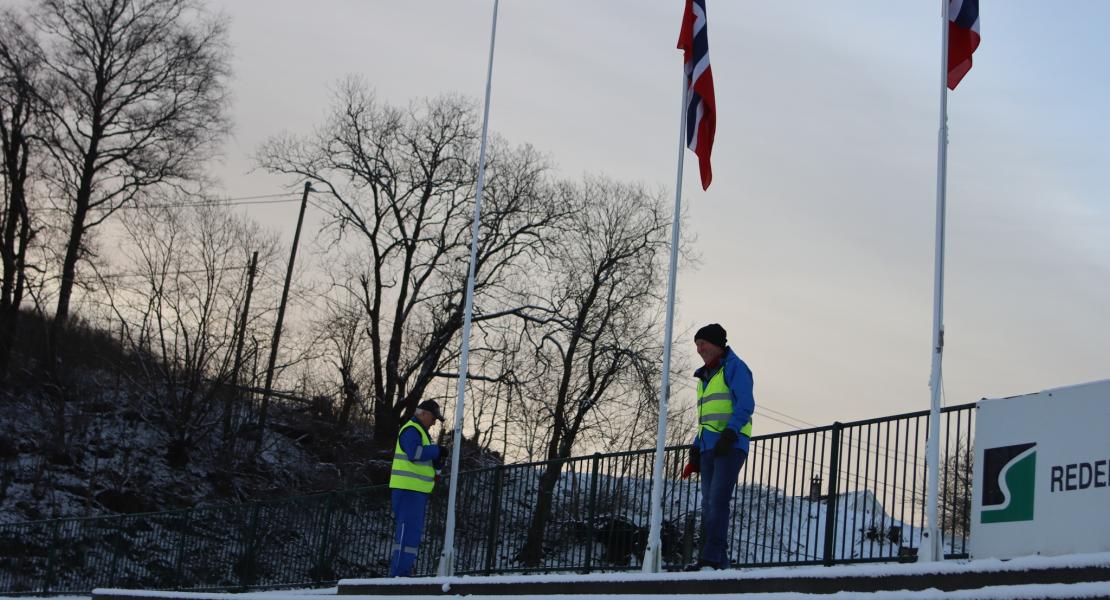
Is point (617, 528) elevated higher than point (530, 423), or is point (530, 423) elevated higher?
point (530, 423)

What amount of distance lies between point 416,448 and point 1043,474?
23.5 ft

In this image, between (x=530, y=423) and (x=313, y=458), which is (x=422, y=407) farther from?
(x=313, y=458)

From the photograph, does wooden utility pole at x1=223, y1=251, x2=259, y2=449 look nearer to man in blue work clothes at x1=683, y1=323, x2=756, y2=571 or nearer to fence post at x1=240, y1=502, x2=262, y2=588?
fence post at x1=240, y1=502, x2=262, y2=588

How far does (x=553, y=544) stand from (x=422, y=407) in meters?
2.06

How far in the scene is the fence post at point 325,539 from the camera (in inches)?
669

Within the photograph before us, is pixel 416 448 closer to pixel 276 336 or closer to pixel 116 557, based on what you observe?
pixel 116 557

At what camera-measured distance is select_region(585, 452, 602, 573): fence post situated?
1273cm

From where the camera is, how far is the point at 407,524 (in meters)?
13.3

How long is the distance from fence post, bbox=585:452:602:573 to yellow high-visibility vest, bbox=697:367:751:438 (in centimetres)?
310

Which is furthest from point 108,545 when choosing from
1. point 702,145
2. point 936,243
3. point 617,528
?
point 936,243

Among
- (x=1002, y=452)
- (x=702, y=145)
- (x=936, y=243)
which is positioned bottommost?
(x=1002, y=452)

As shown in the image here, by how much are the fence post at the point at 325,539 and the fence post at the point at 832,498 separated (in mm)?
8735

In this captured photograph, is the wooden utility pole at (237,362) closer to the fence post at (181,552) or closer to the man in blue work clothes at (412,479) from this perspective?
the fence post at (181,552)

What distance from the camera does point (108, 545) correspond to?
21250mm
